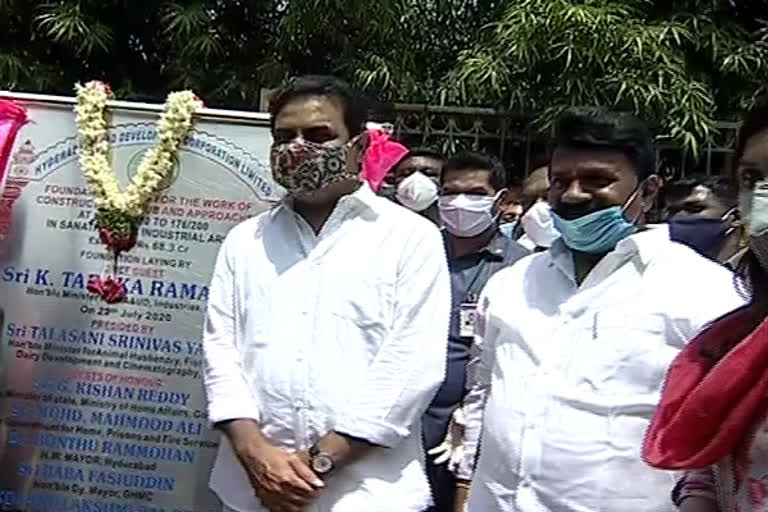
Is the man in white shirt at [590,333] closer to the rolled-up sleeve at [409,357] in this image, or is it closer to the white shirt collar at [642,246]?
the white shirt collar at [642,246]

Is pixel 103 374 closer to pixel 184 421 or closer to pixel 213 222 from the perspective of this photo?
pixel 184 421

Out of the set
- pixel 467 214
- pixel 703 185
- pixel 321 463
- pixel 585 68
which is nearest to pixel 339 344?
pixel 321 463

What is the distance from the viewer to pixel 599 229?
283 centimetres

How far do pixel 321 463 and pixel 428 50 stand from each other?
7300 mm

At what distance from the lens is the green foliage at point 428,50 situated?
27.2 ft

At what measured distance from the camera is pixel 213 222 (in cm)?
401

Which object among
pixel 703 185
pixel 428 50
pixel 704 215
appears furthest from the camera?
pixel 428 50

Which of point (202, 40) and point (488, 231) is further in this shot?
point (202, 40)

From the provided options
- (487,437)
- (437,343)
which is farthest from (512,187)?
(487,437)

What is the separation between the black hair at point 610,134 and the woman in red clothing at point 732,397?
0.64m

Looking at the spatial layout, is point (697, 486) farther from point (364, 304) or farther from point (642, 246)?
point (364, 304)

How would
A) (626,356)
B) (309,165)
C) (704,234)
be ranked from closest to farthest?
(626,356), (309,165), (704,234)

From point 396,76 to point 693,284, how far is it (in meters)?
6.82

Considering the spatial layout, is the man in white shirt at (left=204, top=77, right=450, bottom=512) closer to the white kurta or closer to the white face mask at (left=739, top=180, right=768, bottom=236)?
the white kurta
